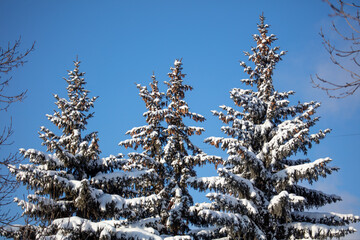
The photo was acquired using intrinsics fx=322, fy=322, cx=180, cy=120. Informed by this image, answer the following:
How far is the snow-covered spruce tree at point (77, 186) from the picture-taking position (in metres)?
10.5

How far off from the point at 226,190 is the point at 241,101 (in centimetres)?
413

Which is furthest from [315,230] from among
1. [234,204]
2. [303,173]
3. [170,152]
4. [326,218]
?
[170,152]

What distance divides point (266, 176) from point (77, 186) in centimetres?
779

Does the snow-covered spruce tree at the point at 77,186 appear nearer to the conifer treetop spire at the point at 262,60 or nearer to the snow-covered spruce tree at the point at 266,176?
the snow-covered spruce tree at the point at 266,176

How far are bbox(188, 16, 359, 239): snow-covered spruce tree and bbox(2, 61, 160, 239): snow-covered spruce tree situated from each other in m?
2.99

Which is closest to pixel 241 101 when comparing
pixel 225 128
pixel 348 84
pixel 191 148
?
pixel 225 128

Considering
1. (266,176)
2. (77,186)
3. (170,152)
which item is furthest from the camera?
(170,152)

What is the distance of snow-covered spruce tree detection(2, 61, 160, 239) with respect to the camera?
1053 centimetres

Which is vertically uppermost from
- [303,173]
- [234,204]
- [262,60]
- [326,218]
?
[262,60]

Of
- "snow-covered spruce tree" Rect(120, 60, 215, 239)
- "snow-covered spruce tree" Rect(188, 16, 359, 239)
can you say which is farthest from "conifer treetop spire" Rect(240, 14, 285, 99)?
"snow-covered spruce tree" Rect(120, 60, 215, 239)

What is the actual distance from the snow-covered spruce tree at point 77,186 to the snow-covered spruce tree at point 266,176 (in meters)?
2.99

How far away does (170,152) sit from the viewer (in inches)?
688

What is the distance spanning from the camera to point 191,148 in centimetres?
1888

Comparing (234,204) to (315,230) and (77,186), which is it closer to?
(315,230)
